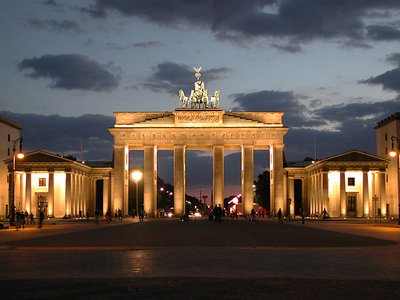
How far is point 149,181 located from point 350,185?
107ft

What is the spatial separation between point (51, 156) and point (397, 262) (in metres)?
90.0

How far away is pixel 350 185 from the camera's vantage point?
370 feet

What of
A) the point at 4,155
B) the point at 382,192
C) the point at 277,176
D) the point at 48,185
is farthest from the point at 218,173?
the point at 4,155

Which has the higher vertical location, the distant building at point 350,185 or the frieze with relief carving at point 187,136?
the frieze with relief carving at point 187,136

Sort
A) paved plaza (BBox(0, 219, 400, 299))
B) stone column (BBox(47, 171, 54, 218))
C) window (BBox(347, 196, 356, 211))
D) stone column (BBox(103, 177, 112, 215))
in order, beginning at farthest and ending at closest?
stone column (BBox(103, 177, 112, 215)) < window (BBox(347, 196, 356, 211)) < stone column (BBox(47, 171, 54, 218)) < paved plaza (BBox(0, 219, 400, 299))

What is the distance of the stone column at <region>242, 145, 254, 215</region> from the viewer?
113 metres

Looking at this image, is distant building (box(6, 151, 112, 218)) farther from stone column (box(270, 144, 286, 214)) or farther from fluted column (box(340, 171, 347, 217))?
→ fluted column (box(340, 171, 347, 217))

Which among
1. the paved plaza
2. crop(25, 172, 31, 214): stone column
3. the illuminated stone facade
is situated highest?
the illuminated stone facade

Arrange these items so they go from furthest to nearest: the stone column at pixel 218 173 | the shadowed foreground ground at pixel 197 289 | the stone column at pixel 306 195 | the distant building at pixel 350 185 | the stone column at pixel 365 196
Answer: the stone column at pixel 306 195, the stone column at pixel 218 173, the distant building at pixel 350 185, the stone column at pixel 365 196, the shadowed foreground ground at pixel 197 289

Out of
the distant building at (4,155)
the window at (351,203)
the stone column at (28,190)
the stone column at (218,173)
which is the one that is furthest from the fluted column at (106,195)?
the window at (351,203)

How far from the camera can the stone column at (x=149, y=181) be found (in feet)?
369

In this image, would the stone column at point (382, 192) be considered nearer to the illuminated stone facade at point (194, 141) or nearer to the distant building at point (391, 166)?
the distant building at point (391, 166)

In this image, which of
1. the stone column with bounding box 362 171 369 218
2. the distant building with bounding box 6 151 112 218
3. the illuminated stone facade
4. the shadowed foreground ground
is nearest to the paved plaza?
the shadowed foreground ground

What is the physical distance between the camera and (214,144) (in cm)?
11344
